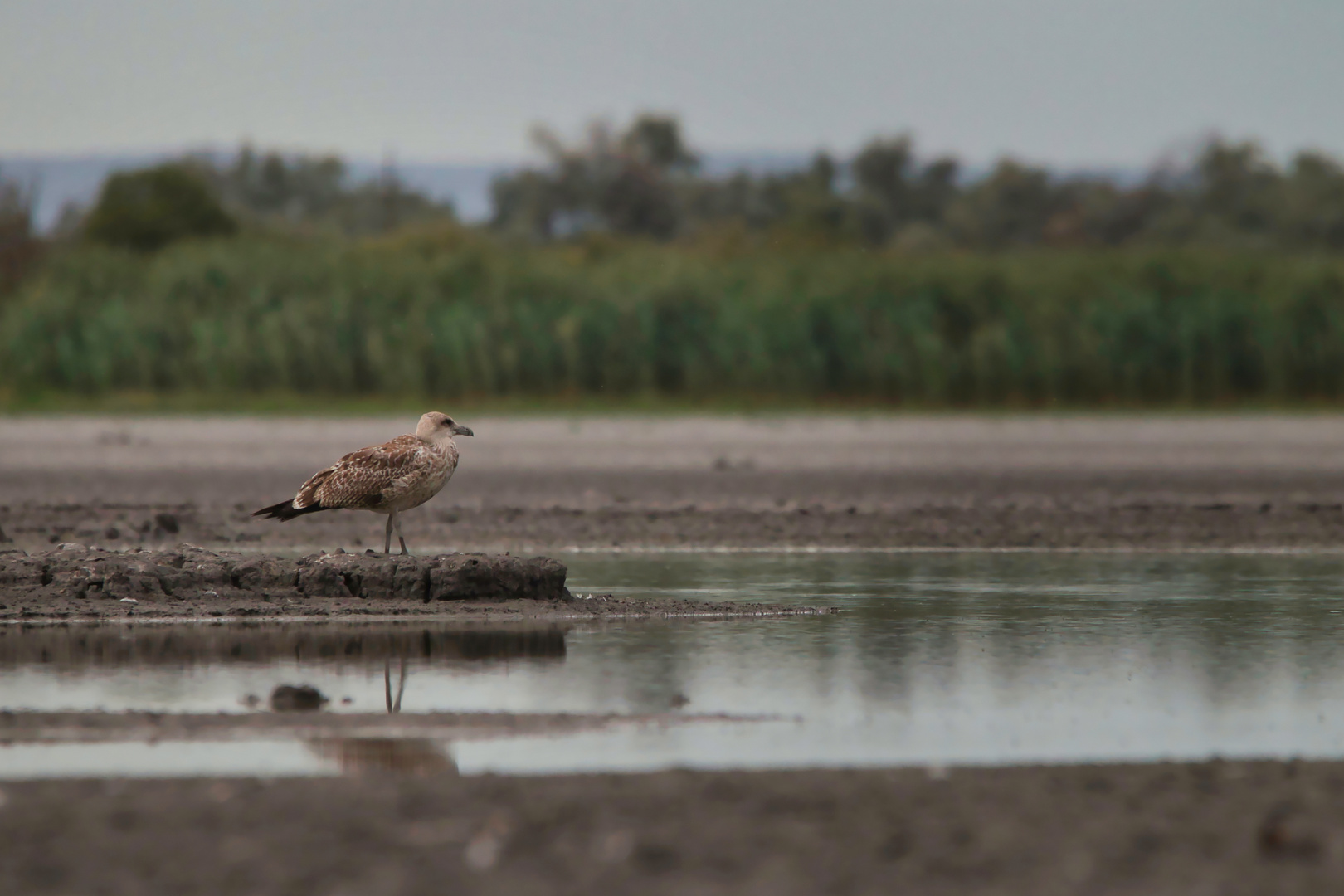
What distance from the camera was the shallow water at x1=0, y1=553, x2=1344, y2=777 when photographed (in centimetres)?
622

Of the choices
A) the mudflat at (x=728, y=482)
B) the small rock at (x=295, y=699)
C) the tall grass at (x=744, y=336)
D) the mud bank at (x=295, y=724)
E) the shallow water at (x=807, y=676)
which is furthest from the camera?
the tall grass at (x=744, y=336)

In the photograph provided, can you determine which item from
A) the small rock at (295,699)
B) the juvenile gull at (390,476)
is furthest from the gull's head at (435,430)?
the small rock at (295,699)

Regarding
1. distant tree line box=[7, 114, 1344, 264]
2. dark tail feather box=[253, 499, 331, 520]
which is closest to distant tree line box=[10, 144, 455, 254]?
distant tree line box=[7, 114, 1344, 264]

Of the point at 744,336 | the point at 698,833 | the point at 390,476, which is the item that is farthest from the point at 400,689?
the point at 744,336

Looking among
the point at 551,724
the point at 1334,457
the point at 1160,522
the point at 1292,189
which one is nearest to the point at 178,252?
the point at 1334,457

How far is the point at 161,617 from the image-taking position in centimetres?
921

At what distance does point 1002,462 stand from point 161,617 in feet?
45.3

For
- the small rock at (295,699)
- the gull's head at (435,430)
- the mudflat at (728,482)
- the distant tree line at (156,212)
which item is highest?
the distant tree line at (156,212)

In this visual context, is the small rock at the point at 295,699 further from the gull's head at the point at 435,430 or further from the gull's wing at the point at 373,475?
the gull's head at the point at 435,430

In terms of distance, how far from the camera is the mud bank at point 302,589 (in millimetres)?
9422

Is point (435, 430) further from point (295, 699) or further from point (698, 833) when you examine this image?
point (698, 833)

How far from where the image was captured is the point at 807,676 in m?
7.65

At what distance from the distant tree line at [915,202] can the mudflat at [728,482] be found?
21.3 meters

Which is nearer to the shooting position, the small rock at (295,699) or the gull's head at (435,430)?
the small rock at (295,699)
